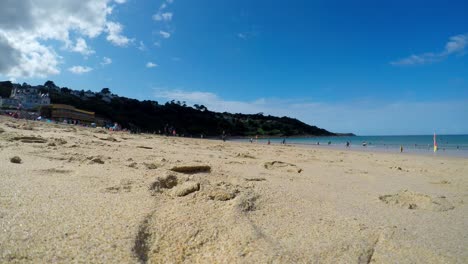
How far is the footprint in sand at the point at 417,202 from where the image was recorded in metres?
3.38

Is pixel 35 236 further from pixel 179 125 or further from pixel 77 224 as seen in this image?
pixel 179 125

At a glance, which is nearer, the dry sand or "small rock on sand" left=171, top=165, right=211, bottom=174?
the dry sand

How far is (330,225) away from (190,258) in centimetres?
138

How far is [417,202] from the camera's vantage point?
356 cm

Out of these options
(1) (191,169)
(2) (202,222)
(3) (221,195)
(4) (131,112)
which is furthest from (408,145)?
(4) (131,112)

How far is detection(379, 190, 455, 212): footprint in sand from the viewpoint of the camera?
3383 millimetres

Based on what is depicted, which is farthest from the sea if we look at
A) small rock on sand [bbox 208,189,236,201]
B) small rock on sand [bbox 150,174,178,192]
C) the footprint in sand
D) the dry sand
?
small rock on sand [bbox 150,174,178,192]

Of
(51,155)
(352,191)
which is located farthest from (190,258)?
(51,155)

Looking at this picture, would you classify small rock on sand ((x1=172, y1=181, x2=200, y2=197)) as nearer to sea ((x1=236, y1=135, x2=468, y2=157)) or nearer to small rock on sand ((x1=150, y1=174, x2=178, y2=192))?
small rock on sand ((x1=150, y1=174, x2=178, y2=192))

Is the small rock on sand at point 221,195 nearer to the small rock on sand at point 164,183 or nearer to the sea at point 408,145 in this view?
the small rock on sand at point 164,183

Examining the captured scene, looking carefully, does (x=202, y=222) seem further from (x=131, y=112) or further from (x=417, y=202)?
(x=131, y=112)

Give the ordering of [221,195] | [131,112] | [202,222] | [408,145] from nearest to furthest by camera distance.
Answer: [202,222] → [221,195] → [408,145] → [131,112]

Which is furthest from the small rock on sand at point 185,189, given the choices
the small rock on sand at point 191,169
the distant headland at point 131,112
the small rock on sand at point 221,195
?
the distant headland at point 131,112

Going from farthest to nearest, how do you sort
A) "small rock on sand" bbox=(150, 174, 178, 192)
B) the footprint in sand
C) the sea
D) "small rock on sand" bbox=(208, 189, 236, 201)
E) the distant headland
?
the distant headland
the sea
the footprint in sand
"small rock on sand" bbox=(150, 174, 178, 192)
"small rock on sand" bbox=(208, 189, 236, 201)
